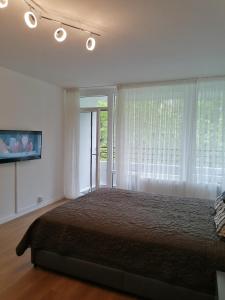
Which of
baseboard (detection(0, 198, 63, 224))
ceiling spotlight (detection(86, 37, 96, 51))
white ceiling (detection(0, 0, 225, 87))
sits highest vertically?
white ceiling (detection(0, 0, 225, 87))

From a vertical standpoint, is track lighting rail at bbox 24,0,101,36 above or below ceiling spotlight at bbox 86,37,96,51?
above

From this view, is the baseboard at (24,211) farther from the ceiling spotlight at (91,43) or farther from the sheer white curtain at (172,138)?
the ceiling spotlight at (91,43)

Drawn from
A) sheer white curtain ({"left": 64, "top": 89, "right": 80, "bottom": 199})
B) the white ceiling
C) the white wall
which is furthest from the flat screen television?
the white ceiling

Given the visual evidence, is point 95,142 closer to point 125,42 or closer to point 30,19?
point 125,42

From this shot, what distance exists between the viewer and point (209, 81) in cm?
405

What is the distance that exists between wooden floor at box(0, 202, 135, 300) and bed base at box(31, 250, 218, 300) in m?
0.07

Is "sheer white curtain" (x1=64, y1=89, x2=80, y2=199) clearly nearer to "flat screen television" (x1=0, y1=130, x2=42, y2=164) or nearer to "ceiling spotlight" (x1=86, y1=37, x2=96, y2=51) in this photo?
"flat screen television" (x1=0, y1=130, x2=42, y2=164)

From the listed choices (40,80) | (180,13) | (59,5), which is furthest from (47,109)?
(180,13)

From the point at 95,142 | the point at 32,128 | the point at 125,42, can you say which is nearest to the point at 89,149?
the point at 95,142

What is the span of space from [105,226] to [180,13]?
208cm

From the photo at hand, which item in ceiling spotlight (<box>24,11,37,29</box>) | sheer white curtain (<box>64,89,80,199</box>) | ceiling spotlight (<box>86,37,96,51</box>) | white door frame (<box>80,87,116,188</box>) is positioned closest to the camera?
ceiling spotlight (<box>24,11,37,29</box>)

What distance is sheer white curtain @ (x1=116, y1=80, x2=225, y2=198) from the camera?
4078 mm

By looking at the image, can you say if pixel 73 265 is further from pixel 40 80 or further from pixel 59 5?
pixel 40 80

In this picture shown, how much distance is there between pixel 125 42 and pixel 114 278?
2.48 m
